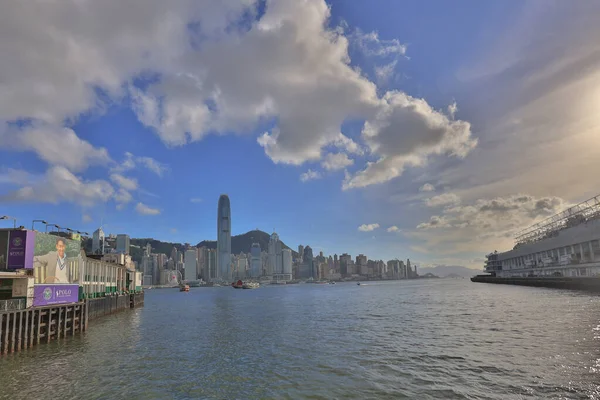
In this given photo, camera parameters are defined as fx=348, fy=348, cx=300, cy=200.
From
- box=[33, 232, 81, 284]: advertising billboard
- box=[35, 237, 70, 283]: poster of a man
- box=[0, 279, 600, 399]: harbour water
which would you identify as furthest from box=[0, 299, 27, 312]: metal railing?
box=[35, 237, 70, 283]: poster of a man

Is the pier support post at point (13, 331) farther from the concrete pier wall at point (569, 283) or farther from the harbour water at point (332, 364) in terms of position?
the concrete pier wall at point (569, 283)

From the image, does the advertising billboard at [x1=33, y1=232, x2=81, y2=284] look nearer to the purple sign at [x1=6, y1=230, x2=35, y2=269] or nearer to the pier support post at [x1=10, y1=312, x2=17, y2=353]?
the purple sign at [x1=6, y1=230, x2=35, y2=269]

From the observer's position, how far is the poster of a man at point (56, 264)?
42.1m

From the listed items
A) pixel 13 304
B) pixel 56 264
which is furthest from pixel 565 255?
pixel 13 304

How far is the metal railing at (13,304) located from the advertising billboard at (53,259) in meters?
4.37

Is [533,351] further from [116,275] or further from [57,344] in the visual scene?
[116,275]

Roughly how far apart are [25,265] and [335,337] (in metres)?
35.5

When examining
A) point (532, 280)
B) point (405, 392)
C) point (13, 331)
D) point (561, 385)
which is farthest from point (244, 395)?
point (532, 280)

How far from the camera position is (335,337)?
39.1 metres

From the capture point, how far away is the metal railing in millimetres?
34375

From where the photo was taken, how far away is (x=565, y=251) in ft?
383

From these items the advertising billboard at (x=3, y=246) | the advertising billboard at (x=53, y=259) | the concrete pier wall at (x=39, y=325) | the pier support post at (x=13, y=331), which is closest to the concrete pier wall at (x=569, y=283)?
the concrete pier wall at (x=39, y=325)

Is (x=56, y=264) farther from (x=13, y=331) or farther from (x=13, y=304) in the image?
(x=13, y=331)

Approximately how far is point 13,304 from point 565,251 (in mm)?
143408
